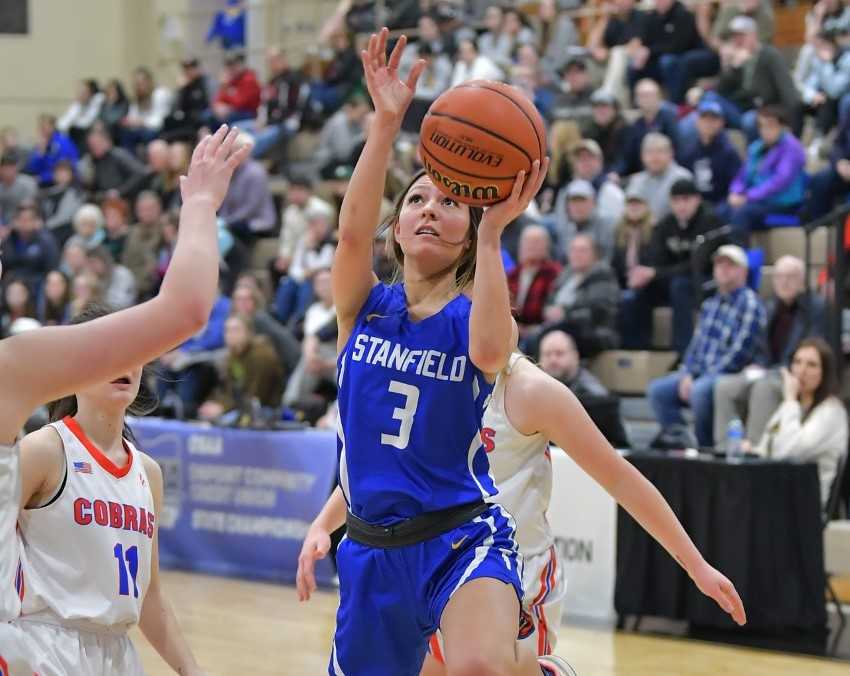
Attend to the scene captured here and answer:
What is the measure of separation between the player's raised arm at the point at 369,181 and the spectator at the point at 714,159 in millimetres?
8290

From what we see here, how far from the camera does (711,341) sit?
9.76 m

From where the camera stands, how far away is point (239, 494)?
9.36 meters

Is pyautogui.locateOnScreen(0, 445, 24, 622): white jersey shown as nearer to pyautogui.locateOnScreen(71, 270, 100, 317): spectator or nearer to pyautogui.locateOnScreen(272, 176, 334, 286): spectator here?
pyautogui.locateOnScreen(71, 270, 100, 317): spectator

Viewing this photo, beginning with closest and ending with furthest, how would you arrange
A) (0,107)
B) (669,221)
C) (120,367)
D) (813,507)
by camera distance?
(120,367)
(813,507)
(669,221)
(0,107)

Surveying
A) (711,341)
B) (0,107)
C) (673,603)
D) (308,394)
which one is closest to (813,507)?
(673,603)

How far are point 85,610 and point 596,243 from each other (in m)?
8.20

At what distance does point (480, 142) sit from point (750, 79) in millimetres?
9455

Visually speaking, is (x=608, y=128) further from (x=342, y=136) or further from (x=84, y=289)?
(x=84, y=289)

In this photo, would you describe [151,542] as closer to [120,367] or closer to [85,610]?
[85,610]

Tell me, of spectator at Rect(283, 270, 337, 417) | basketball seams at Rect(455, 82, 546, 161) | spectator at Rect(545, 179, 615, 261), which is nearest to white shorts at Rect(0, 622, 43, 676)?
basketball seams at Rect(455, 82, 546, 161)

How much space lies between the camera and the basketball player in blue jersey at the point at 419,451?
3367 millimetres

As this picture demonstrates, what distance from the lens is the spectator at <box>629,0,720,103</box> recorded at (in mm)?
13336

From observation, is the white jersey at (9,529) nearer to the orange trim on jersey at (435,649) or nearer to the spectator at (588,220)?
the orange trim on jersey at (435,649)

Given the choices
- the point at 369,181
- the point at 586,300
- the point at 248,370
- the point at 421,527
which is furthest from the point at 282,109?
the point at 421,527
